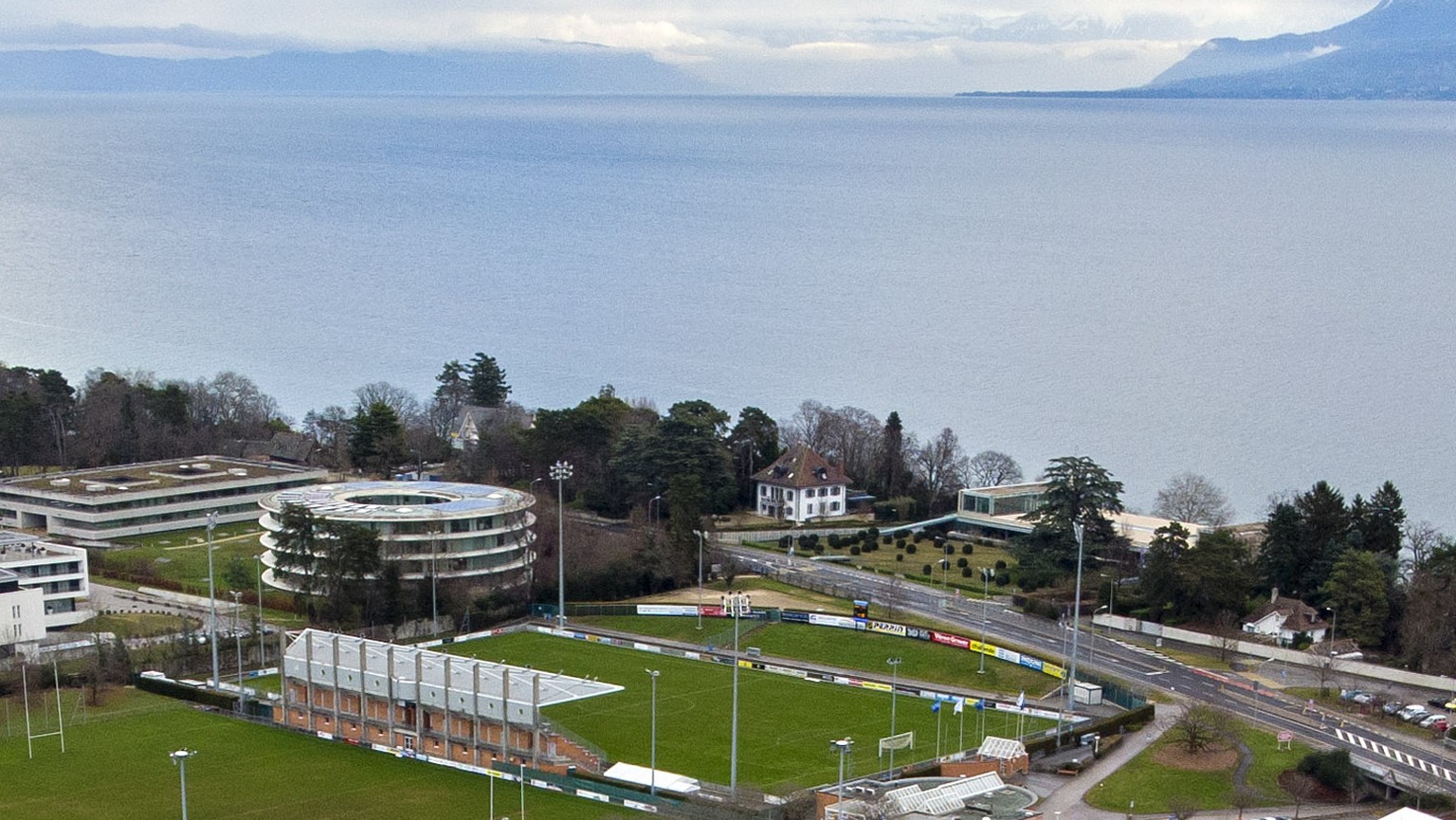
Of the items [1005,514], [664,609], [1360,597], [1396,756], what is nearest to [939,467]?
[1005,514]

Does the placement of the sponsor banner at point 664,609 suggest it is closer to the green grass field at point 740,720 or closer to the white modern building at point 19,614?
the green grass field at point 740,720

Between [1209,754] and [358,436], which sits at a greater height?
[358,436]

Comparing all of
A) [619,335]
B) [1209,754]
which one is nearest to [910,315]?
[619,335]

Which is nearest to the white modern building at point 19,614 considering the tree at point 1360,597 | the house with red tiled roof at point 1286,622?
the house with red tiled roof at point 1286,622

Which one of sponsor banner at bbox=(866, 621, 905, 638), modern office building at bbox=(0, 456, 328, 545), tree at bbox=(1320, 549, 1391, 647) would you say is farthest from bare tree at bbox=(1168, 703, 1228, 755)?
modern office building at bbox=(0, 456, 328, 545)

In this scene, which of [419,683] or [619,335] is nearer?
[419,683]

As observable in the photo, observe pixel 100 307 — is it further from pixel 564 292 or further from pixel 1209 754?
pixel 1209 754

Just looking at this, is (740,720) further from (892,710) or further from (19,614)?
(19,614)

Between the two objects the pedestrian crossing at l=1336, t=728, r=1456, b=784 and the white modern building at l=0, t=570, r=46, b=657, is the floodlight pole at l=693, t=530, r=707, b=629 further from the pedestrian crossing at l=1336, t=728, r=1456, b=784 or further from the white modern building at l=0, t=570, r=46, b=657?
the pedestrian crossing at l=1336, t=728, r=1456, b=784
